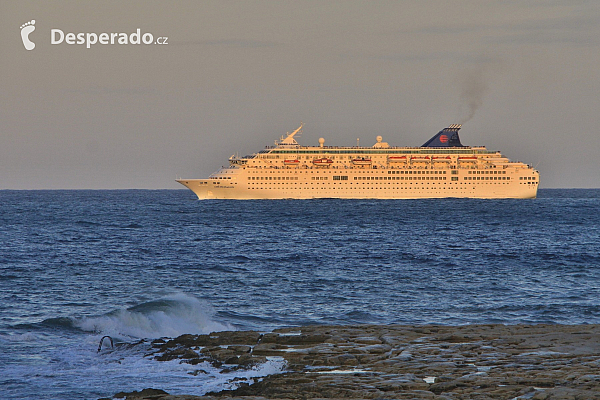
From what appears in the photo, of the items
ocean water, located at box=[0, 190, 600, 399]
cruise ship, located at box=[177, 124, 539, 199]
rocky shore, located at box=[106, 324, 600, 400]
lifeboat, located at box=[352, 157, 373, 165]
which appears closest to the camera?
rocky shore, located at box=[106, 324, 600, 400]

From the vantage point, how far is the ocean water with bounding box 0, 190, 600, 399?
1366 cm

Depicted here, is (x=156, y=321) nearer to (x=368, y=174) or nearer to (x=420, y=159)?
(x=368, y=174)

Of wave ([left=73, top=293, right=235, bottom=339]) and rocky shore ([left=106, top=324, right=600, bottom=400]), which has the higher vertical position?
rocky shore ([left=106, top=324, right=600, bottom=400])

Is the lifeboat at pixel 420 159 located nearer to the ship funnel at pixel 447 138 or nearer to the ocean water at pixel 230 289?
the ship funnel at pixel 447 138

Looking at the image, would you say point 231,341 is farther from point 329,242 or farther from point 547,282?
point 329,242

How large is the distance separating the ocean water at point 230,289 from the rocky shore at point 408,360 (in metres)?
0.78

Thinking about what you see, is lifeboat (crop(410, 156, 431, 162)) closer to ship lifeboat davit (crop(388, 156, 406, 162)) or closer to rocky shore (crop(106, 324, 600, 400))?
ship lifeboat davit (crop(388, 156, 406, 162))

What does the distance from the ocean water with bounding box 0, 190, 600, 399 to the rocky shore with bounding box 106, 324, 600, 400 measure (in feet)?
2.55

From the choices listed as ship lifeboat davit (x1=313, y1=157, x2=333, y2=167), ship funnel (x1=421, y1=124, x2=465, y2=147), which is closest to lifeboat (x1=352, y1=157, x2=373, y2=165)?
ship lifeboat davit (x1=313, y1=157, x2=333, y2=167)

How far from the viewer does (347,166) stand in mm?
104312

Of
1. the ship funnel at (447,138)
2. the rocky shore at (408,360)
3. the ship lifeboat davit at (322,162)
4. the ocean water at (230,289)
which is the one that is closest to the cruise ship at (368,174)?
the ship lifeboat davit at (322,162)

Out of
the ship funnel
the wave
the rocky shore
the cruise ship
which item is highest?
the ship funnel

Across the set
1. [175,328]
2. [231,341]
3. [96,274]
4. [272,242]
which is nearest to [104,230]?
[272,242]

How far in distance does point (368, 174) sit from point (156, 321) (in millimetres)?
86583
